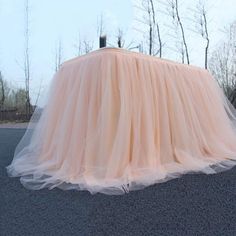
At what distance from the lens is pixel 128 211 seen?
124cm

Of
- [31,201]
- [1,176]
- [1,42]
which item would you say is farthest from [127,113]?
[1,42]

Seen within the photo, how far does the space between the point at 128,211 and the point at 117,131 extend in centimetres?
60

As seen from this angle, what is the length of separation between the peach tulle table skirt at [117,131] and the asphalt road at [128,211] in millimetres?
112

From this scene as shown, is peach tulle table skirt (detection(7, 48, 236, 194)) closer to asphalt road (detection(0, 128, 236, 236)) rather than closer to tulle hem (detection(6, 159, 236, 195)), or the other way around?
tulle hem (detection(6, 159, 236, 195))

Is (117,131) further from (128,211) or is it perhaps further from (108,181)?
(128,211)

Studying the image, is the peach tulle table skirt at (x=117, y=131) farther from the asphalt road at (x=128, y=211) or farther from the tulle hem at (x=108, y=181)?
the asphalt road at (x=128, y=211)

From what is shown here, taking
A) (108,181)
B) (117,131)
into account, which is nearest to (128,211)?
(108,181)

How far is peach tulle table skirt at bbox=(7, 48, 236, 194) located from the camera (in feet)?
5.55

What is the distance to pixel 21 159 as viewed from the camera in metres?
2.15

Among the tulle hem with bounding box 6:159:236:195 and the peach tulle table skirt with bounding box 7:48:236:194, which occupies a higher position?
the peach tulle table skirt with bounding box 7:48:236:194

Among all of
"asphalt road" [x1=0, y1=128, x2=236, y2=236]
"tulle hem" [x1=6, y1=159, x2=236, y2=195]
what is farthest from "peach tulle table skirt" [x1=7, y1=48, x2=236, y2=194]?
"asphalt road" [x1=0, y1=128, x2=236, y2=236]

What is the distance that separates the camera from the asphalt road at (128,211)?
1092 millimetres

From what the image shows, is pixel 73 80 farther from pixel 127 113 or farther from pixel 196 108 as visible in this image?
pixel 196 108

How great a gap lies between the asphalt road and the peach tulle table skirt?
0.11m
